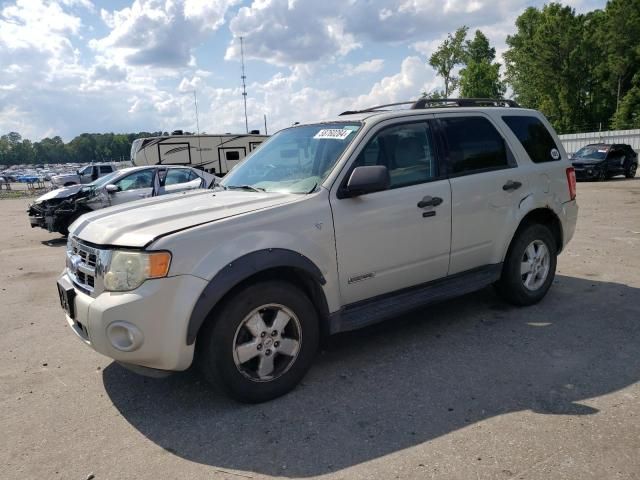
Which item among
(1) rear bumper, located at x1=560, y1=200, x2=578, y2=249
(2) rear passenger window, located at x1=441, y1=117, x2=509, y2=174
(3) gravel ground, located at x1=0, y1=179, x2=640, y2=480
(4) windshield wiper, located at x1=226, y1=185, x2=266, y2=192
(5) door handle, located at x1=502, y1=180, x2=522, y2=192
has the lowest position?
(3) gravel ground, located at x1=0, y1=179, x2=640, y2=480

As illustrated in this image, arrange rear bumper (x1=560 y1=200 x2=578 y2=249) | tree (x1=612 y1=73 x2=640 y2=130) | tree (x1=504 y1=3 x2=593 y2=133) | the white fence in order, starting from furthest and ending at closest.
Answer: tree (x1=504 y1=3 x2=593 y2=133), tree (x1=612 y1=73 x2=640 y2=130), the white fence, rear bumper (x1=560 y1=200 x2=578 y2=249)

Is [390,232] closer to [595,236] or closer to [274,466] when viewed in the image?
[274,466]

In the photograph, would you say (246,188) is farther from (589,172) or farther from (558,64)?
(558,64)

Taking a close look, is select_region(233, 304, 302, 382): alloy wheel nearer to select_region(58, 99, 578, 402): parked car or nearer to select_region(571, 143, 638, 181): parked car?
select_region(58, 99, 578, 402): parked car

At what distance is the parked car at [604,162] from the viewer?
72.6ft

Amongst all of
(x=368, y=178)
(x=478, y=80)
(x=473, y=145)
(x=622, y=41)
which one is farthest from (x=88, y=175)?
(x=622, y=41)

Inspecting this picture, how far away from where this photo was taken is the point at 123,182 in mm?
11812

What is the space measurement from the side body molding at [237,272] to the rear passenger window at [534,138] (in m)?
2.82

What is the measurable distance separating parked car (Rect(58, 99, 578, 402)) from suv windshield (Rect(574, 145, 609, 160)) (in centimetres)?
1984

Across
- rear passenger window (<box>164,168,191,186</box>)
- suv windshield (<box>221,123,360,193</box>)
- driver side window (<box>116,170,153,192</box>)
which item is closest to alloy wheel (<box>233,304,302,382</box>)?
suv windshield (<box>221,123,360,193</box>)

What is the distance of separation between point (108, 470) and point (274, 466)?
0.91 m

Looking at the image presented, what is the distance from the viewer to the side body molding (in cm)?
312

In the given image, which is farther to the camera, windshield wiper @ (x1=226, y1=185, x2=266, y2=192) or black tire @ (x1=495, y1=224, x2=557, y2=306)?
black tire @ (x1=495, y1=224, x2=557, y2=306)

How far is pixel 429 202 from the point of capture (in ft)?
13.6
